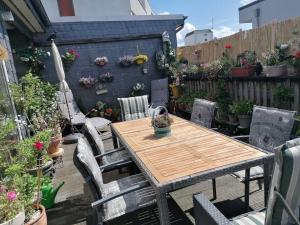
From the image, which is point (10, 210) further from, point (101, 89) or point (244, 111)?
point (101, 89)

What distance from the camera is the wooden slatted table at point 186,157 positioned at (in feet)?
5.37

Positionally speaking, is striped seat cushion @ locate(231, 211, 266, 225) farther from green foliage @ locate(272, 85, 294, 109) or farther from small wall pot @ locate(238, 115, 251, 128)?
small wall pot @ locate(238, 115, 251, 128)

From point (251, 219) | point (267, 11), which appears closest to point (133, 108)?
point (251, 219)

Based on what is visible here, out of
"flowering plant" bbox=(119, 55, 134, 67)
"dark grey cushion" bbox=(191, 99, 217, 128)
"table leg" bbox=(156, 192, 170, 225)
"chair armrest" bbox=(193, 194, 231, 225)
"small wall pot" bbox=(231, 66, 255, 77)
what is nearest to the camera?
"chair armrest" bbox=(193, 194, 231, 225)

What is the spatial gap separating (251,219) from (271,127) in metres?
1.00

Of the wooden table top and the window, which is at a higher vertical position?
the window

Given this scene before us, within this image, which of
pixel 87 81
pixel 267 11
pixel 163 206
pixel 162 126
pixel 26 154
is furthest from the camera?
pixel 267 11

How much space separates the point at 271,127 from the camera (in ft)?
7.25

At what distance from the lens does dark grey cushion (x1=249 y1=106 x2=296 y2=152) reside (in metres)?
2.04

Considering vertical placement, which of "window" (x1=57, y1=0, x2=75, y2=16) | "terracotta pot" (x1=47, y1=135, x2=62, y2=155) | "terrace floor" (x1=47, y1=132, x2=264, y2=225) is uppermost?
"window" (x1=57, y1=0, x2=75, y2=16)

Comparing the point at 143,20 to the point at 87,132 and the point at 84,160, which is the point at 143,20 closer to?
the point at 87,132

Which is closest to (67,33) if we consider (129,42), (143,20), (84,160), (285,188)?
(129,42)

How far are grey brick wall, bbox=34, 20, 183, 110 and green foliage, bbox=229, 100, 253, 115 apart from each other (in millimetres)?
4033

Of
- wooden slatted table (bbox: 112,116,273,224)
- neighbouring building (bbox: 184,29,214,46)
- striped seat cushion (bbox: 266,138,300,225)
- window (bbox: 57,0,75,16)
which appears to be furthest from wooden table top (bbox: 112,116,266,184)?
neighbouring building (bbox: 184,29,214,46)
